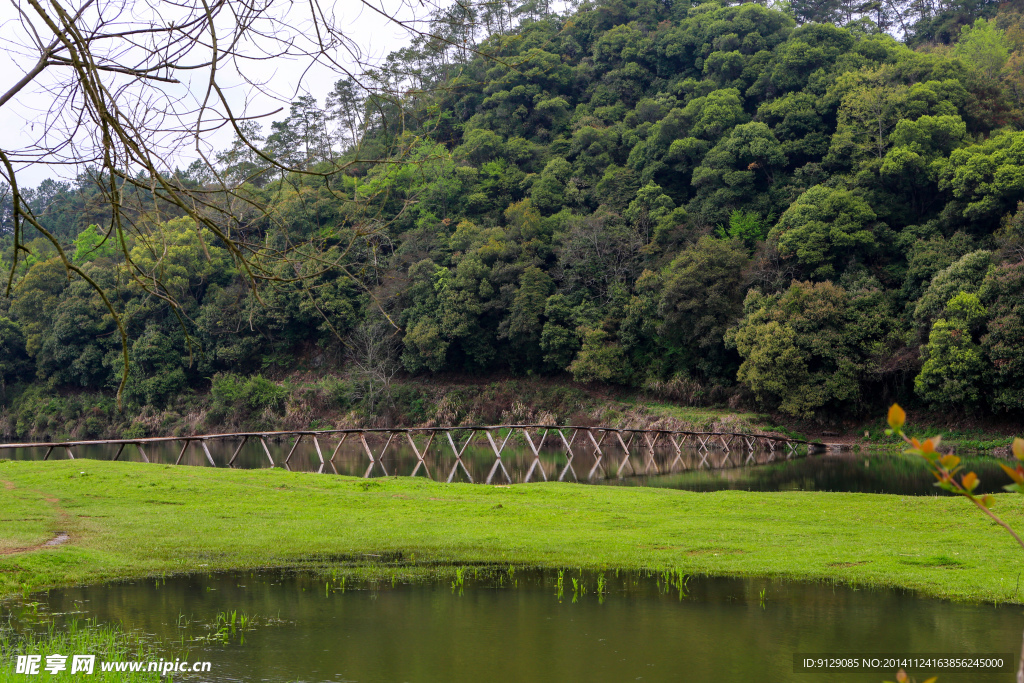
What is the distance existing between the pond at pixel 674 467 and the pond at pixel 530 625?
13.1 m

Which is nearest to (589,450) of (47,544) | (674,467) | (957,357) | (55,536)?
(674,467)

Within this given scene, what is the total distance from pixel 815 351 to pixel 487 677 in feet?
110

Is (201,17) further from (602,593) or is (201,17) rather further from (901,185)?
(901,185)

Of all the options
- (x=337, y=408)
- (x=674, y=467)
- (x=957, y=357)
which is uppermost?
(x=957, y=357)

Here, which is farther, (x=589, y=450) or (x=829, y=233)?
(x=829, y=233)

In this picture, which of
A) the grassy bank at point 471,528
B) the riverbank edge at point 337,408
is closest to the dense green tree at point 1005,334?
the riverbank edge at point 337,408

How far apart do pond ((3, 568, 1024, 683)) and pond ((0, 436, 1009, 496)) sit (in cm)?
1315

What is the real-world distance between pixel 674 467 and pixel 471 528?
17.7 m

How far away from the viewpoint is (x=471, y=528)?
12.6m

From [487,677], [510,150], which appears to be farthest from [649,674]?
[510,150]

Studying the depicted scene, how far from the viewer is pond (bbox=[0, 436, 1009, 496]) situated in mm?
22578

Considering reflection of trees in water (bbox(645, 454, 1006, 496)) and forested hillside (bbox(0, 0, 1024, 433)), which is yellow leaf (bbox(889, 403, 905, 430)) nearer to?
reflection of trees in water (bbox(645, 454, 1006, 496))

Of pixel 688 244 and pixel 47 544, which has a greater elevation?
pixel 688 244

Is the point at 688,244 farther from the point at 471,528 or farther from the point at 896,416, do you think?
the point at 896,416
